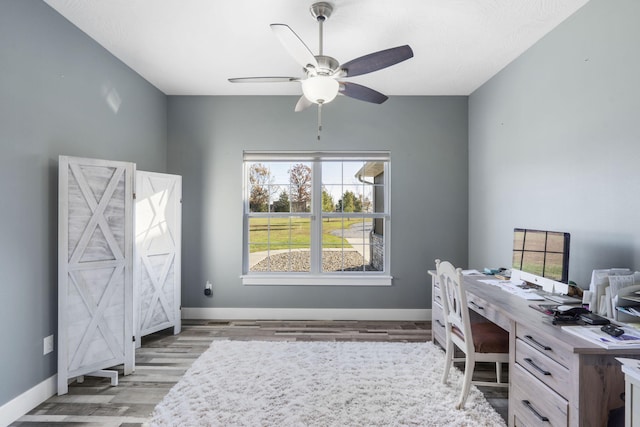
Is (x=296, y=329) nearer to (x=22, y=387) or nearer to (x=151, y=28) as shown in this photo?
(x=22, y=387)

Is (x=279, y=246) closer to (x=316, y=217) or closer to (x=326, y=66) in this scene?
(x=316, y=217)

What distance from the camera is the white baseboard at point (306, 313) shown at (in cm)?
397

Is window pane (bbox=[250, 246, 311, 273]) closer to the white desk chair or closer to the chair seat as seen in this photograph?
the white desk chair

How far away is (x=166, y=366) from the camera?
2807 mm

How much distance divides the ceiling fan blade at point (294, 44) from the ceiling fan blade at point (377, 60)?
10.0 inches

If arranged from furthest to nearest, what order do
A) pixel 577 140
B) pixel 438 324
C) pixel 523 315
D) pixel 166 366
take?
1. pixel 438 324
2. pixel 166 366
3. pixel 577 140
4. pixel 523 315

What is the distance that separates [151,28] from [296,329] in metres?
3.17

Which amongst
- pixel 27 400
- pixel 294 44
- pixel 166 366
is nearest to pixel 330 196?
pixel 294 44

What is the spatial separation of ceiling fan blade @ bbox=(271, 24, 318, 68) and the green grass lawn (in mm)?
2294

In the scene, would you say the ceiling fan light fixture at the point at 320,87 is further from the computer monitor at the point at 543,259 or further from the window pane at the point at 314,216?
the window pane at the point at 314,216

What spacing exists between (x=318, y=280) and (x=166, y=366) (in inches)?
72.6

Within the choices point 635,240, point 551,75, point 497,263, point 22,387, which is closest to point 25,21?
point 22,387

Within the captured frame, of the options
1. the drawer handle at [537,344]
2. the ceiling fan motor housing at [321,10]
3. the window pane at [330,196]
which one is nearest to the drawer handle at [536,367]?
the drawer handle at [537,344]

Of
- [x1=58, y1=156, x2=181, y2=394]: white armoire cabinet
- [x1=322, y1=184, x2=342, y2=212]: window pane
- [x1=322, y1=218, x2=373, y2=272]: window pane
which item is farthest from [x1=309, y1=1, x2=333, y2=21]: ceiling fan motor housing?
[x1=322, y1=218, x2=373, y2=272]: window pane
